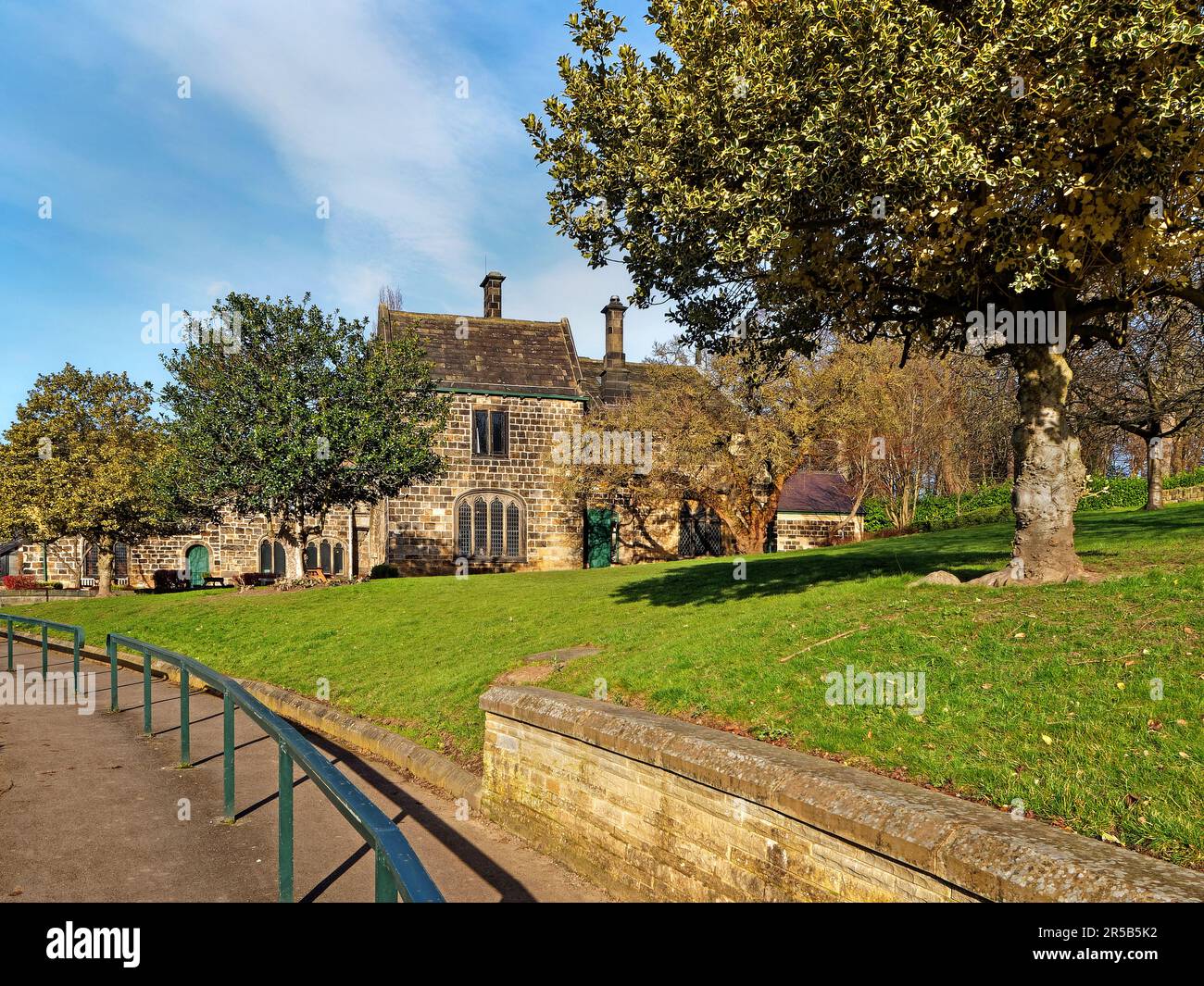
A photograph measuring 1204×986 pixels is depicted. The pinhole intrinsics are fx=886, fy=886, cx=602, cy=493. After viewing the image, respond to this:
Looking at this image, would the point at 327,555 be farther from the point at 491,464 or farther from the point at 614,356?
the point at 614,356

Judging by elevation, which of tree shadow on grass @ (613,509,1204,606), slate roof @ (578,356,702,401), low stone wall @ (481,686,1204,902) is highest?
slate roof @ (578,356,702,401)

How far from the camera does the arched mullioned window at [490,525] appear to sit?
32812 millimetres

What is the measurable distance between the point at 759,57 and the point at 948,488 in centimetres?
3910

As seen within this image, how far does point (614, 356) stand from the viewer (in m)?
41.0

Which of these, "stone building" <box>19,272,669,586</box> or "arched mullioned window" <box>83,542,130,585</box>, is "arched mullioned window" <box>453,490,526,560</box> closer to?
"stone building" <box>19,272,669,586</box>

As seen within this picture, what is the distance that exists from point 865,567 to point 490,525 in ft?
66.6

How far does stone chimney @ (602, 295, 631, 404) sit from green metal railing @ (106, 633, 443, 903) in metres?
30.7

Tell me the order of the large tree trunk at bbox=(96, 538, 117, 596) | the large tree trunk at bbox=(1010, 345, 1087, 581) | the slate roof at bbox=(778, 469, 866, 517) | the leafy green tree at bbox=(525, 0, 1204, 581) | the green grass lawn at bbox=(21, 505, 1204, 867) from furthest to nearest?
the slate roof at bbox=(778, 469, 866, 517) → the large tree trunk at bbox=(96, 538, 117, 596) → the large tree trunk at bbox=(1010, 345, 1087, 581) → the leafy green tree at bbox=(525, 0, 1204, 581) → the green grass lawn at bbox=(21, 505, 1204, 867)

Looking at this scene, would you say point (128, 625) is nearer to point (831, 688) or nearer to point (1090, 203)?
point (831, 688)

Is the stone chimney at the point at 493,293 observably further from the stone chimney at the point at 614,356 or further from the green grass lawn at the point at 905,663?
the green grass lawn at the point at 905,663

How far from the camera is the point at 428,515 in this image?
32.3 metres

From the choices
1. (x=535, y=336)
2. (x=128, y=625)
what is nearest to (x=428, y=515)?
(x=535, y=336)

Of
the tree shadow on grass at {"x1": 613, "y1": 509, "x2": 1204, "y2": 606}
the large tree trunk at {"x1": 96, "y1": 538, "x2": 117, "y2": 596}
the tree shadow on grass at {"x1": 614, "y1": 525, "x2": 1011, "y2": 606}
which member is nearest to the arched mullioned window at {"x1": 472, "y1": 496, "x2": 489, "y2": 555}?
the tree shadow on grass at {"x1": 613, "y1": 509, "x2": 1204, "y2": 606}

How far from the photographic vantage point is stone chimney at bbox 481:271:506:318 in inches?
1491
